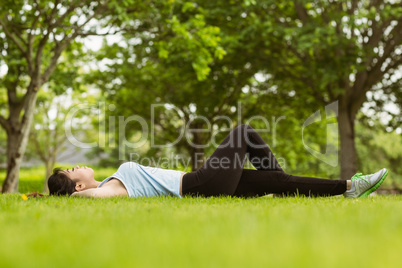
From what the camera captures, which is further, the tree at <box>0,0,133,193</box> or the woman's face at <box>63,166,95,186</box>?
the tree at <box>0,0,133,193</box>

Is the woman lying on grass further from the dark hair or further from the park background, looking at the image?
the park background

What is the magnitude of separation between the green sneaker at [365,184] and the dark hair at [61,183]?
3775 millimetres

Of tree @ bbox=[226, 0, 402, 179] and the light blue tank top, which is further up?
tree @ bbox=[226, 0, 402, 179]

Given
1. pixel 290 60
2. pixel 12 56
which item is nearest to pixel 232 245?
pixel 12 56

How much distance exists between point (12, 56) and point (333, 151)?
17.4 meters

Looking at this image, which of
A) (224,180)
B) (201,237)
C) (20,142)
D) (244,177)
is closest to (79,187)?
(224,180)

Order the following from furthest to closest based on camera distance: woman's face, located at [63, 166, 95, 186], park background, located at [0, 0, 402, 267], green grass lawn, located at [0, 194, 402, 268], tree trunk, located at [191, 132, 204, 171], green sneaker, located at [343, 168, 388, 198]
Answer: tree trunk, located at [191, 132, 204, 171] → woman's face, located at [63, 166, 95, 186] → green sneaker, located at [343, 168, 388, 198] → park background, located at [0, 0, 402, 267] → green grass lawn, located at [0, 194, 402, 268]

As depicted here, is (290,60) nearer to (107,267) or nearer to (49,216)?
(49,216)

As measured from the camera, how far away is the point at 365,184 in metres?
5.46

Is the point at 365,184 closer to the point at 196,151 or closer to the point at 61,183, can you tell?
the point at 61,183

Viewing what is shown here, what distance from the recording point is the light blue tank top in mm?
5469

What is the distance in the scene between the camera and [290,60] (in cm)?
1591

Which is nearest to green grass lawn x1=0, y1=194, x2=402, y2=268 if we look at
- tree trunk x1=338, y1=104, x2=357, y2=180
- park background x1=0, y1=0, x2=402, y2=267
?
park background x1=0, y1=0, x2=402, y2=267

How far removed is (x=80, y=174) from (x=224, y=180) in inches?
77.4
